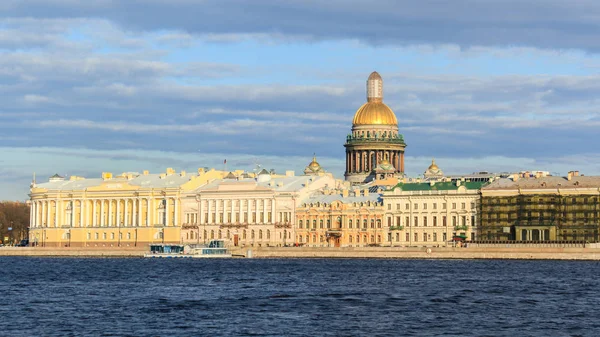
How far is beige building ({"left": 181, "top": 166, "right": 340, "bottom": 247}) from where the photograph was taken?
120m

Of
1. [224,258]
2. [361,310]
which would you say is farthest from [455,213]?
[361,310]

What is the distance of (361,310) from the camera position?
161 ft

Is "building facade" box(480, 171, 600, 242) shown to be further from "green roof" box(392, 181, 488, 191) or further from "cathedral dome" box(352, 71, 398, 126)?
"cathedral dome" box(352, 71, 398, 126)

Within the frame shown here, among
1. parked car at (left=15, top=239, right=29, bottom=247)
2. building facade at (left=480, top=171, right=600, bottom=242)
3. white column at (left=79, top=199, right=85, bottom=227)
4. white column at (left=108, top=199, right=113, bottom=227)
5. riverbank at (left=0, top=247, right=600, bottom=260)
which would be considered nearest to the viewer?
riverbank at (left=0, top=247, right=600, bottom=260)

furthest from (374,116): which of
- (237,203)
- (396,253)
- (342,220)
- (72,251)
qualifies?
(396,253)

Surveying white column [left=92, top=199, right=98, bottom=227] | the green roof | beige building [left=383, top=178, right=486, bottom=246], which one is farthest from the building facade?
white column [left=92, top=199, right=98, bottom=227]

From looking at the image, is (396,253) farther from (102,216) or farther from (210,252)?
(102,216)

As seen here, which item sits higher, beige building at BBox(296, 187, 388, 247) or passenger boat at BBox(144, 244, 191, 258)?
beige building at BBox(296, 187, 388, 247)

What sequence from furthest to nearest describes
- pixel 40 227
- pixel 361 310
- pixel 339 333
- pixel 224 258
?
1. pixel 40 227
2. pixel 224 258
3. pixel 361 310
4. pixel 339 333

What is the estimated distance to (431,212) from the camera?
11044 cm

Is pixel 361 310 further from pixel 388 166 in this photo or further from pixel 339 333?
pixel 388 166

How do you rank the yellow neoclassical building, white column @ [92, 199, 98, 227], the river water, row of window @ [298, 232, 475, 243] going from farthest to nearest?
1. white column @ [92, 199, 98, 227]
2. the yellow neoclassical building
3. row of window @ [298, 232, 475, 243]
4. the river water

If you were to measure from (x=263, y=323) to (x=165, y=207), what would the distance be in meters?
81.6

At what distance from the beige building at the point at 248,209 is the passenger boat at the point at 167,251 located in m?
7.66
